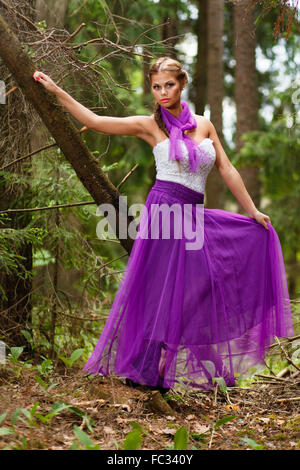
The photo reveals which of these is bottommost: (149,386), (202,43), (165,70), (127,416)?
(127,416)

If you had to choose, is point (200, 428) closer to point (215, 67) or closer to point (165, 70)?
point (165, 70)

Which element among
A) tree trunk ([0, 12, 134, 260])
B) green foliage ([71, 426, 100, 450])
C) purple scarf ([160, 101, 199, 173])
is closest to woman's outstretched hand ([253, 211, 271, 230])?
purple scarf ([160, 101, 199, 173])

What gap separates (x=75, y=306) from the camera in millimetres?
5285

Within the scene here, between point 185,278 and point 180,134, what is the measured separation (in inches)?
41.5

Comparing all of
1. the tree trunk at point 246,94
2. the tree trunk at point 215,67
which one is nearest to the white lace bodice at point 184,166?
the tree trunk at point 215,67

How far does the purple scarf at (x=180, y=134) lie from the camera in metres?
3.65

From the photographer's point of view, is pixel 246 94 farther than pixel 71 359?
Yes

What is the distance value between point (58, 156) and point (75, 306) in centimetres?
156

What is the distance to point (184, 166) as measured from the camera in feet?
12.1

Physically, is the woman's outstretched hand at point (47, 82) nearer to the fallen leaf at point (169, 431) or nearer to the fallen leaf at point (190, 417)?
the fallen leaf at point (169, 431)

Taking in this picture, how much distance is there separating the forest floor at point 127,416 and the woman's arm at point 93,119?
6.11 ft

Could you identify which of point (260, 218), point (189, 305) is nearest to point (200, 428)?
point (189, 305)

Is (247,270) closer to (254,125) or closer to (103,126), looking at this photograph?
(103,126)
